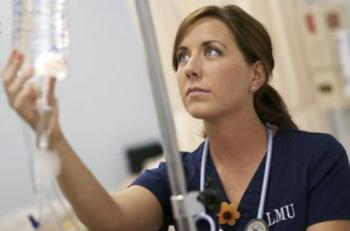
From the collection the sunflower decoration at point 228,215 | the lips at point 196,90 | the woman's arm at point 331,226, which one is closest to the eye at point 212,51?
the lips at point 196,90

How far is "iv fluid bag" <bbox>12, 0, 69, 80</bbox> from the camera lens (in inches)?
27.9

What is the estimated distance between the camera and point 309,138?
120 centimetres

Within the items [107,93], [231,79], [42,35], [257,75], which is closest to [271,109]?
[257,75]

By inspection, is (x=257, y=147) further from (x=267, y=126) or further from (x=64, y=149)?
(x=64, y=149)

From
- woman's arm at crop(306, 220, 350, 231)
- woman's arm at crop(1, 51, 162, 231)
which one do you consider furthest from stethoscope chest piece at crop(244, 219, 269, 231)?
woman's arm at crop(1, 51, 162, 231)

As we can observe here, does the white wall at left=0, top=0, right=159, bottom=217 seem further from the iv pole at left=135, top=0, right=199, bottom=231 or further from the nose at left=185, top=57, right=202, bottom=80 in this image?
the iv pole at left=135, top=0, right=199, bottom=231

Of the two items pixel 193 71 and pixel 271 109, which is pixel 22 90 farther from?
pixel 271 109

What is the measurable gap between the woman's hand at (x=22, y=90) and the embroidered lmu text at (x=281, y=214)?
0.60 meters

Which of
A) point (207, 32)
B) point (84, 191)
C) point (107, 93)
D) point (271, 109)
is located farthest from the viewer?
point (107, 93)

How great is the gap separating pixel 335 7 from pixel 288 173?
2023 mm

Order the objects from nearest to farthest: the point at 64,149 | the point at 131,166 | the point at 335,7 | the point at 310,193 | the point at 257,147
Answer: the point at 64,149 → the point at 310,193 → the point at 257,147 → the point at 335,7 → the point at 131,166

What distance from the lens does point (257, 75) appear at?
126cm

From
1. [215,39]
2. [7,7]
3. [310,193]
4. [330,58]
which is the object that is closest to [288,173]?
[310,193]

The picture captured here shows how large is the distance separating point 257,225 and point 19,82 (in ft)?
2.02
